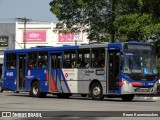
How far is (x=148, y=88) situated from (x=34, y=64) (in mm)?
7871

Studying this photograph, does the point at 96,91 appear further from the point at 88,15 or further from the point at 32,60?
the point at 88,15

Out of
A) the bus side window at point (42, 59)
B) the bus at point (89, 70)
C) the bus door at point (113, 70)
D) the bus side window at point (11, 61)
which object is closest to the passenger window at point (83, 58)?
the bus at point (89, 70)

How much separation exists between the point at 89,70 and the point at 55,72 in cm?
290

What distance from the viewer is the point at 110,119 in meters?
14.5

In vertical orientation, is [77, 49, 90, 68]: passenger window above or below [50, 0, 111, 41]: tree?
below

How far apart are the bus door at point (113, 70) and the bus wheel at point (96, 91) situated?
2.17ft

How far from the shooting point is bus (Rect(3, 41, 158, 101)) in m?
24.6

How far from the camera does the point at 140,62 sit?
2473 cm

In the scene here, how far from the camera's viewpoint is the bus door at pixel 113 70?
24797 mm

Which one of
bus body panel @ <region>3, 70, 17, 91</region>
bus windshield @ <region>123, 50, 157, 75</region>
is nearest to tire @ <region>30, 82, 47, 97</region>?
bus body panel @ <region>3, 70, 17, 91</region>

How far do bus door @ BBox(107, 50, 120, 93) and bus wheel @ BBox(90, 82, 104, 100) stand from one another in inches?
26.1

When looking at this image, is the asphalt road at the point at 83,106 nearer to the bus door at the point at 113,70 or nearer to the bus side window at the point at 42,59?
the bus door at the point at 113,70

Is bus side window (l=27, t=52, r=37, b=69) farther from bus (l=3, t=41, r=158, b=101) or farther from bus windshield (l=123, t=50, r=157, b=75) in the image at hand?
bus windshield (l=123, t=50, r=157, b=75)

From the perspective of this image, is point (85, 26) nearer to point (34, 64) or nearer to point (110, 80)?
point (34, 64)
